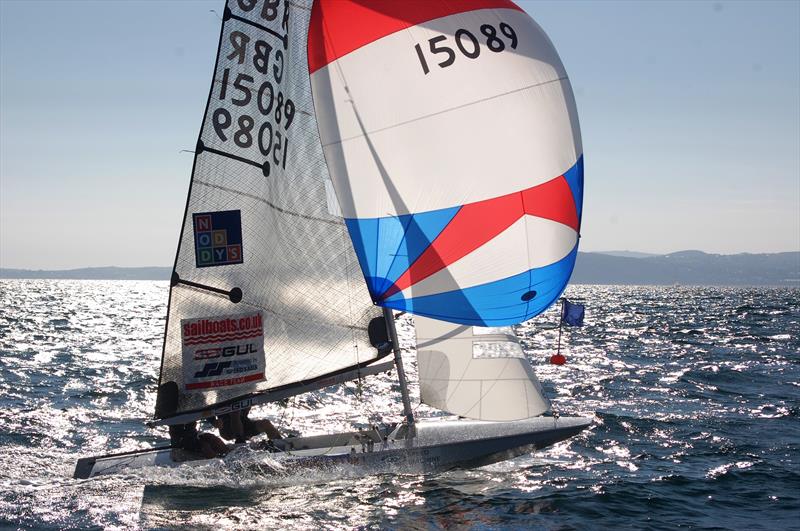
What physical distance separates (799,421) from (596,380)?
7168 millimetres

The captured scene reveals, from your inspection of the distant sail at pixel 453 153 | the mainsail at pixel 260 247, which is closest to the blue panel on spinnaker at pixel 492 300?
the distant sail at pixel 453 153

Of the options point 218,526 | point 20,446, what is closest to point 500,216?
point 218,526

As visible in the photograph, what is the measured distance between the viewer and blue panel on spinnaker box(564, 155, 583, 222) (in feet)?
35.0

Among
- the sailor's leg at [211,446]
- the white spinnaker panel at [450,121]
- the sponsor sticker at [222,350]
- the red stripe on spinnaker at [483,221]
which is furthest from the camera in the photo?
the sailor's leg at [211,446]

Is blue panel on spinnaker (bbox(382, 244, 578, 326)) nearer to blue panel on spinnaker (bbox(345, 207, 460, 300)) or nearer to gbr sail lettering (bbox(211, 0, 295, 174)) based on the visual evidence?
blue panel on spinnaker (bbox(345, 207, 460, 300))

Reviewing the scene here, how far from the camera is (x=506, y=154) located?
10.3 m

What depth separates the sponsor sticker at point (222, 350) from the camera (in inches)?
429

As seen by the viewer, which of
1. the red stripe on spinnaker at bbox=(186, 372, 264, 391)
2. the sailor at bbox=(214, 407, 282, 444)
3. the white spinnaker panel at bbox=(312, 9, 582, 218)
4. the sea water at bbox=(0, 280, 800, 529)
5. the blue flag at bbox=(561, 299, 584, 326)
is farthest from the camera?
the blue flag at bbox=(561, 299, 584, 326)

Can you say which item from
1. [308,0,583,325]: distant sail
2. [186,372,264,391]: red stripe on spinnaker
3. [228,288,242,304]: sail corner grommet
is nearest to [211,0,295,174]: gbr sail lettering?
[308,0,583,325]: distant sail

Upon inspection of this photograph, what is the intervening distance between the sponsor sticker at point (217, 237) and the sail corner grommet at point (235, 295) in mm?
401

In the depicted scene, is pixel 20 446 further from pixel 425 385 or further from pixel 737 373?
pixel 737 373

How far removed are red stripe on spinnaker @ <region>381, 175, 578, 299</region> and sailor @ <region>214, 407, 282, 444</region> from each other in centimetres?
300

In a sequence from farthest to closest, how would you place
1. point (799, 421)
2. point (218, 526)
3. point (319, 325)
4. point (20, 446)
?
point (799, 421), point (20, 446), point (319, 325), point (218, 526)

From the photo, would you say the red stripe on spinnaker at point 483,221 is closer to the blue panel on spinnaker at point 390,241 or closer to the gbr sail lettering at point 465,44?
the blue panel on spinnaker at point 390,241
